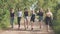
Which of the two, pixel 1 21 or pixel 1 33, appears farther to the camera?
pixel 1 21

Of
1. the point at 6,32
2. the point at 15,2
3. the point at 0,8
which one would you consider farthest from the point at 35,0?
the point at 6,32

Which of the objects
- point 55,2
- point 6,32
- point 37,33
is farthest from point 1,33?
point 55,2

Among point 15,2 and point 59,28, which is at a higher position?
point 15,2

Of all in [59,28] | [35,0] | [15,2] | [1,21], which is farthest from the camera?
[35,0]

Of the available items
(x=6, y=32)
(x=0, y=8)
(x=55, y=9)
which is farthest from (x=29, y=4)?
(x=6, y=32)

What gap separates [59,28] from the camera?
51.8ft

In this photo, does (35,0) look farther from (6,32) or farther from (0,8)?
(6,32)

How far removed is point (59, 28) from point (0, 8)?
6.19 meters

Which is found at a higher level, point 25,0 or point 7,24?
point 25,0

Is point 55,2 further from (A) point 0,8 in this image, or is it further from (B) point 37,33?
(B) point 37,33

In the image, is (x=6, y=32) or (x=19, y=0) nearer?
(x=6, y=32)

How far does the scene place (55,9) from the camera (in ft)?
76.1

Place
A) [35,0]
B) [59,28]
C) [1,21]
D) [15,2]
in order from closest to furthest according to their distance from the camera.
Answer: [59,28] → [1,21] → [15,2] → [35,0]

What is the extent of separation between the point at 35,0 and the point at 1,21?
5685 mm
